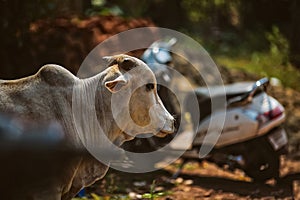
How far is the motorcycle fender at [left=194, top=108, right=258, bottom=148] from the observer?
16.6ft

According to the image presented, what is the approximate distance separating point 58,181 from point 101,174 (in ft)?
1.18

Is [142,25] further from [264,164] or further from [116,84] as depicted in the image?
[116,84]

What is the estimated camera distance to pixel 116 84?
298cm

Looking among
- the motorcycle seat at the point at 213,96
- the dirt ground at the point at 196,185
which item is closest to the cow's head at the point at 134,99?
the dirt ground at the point at 196,185

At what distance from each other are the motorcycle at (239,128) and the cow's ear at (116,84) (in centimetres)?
188

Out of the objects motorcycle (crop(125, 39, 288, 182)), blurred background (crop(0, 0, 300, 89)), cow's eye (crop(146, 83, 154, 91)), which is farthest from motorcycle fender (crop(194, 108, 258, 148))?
cow's eye (crop(146, 83, 154, 91))

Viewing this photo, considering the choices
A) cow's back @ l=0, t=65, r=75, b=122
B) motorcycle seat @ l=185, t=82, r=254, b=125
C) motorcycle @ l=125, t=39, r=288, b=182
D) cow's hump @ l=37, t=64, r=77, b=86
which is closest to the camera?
cow's back @ l=0, t=65, r=75, b=122

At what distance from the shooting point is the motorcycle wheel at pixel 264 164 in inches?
198

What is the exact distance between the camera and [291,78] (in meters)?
7.75

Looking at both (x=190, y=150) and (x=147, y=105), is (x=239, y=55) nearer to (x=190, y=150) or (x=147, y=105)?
(x=190, y=150)

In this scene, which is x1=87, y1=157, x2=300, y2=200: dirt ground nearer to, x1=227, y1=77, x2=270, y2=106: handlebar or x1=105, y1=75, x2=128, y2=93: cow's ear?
x1=227, y1=77, x2=270, y2=106: handlebar

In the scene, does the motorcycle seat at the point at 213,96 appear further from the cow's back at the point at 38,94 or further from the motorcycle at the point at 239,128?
the cow's back at the point at 38,94

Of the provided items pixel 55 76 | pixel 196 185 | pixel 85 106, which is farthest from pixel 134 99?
pixel 196 185

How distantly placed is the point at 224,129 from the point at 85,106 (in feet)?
7.62
